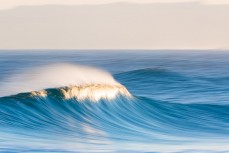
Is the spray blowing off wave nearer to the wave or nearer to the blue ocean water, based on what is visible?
the wave

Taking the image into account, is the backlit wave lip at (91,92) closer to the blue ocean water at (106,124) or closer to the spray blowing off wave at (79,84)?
the spray blowing off wave at (79,84)

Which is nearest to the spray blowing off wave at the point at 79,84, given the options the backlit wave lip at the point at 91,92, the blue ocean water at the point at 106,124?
the backlit wave lip at the point at 91,92

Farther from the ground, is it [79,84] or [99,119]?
[79,84]

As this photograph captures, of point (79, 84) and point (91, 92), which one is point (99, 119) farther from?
point (79, 84)

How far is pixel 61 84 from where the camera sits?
24359mm

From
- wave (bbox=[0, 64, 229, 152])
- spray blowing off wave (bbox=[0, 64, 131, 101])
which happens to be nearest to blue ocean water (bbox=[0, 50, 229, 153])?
wave (bbox=[0, 64, 229, 152])

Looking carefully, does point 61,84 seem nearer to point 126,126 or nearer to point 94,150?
point 126,126

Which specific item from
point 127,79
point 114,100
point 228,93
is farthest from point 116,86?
point 127,79

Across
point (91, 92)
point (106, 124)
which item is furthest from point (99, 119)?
point (91, 92)

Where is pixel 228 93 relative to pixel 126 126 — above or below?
above

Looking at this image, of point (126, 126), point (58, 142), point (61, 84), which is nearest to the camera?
point (58, 142)

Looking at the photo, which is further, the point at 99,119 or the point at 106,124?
the point at 99,119

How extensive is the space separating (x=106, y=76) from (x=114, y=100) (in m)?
3.14

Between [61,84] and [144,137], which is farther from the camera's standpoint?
[61,84]
